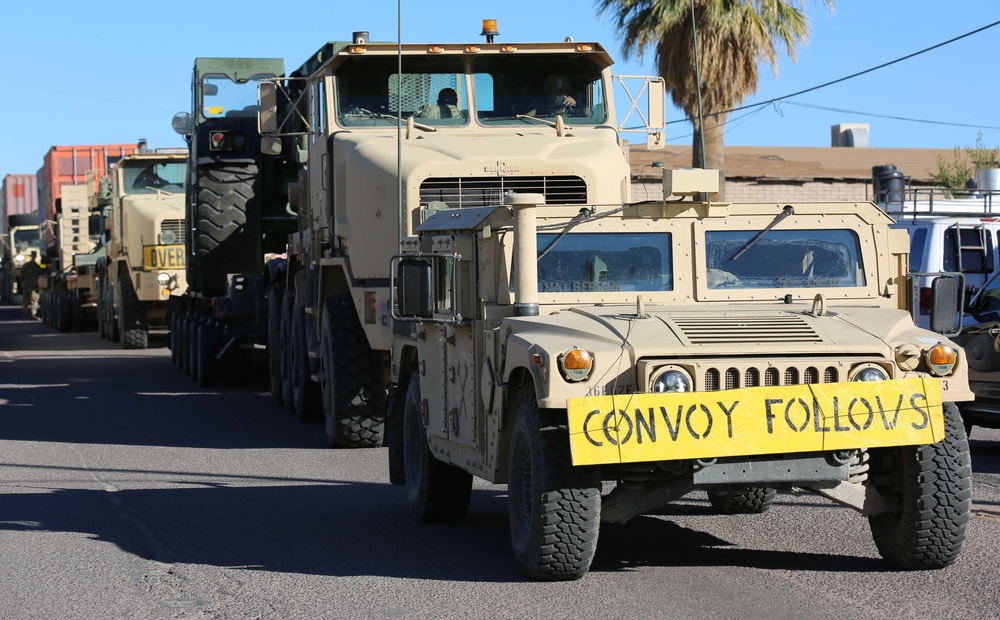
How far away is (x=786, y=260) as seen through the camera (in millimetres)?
8391

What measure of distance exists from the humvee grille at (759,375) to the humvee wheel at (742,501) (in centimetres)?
220

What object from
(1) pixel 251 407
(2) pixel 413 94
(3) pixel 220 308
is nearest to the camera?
(2) pixel 413 94

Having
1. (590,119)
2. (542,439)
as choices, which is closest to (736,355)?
(542,439)

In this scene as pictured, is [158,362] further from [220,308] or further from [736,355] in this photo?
[736,355]

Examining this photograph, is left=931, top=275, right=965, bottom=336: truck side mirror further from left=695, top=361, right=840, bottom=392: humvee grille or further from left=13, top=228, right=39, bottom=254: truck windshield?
left=13, top=228, right=39, bottom=254: truck windshield

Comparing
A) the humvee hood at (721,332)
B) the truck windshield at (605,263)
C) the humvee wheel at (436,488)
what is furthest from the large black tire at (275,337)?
the humvee hood at (721,332)

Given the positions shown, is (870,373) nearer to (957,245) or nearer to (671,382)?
(671,382)

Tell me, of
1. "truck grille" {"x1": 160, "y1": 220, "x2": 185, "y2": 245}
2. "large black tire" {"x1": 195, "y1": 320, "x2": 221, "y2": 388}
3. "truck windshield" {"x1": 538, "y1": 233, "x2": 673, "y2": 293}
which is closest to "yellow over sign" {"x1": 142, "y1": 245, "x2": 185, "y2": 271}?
"truck grille" {"x1": 160, "y1": 220, "x2": 185, "y2": 245}

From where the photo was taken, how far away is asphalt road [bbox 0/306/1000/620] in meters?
7.04

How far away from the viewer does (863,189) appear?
120ft

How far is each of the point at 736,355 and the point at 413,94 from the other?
7.50 metres

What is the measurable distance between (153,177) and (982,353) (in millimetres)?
20051

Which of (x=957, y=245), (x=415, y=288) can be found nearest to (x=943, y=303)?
(x=415, y=288)

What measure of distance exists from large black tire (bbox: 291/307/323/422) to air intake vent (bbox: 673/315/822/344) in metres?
8.78
